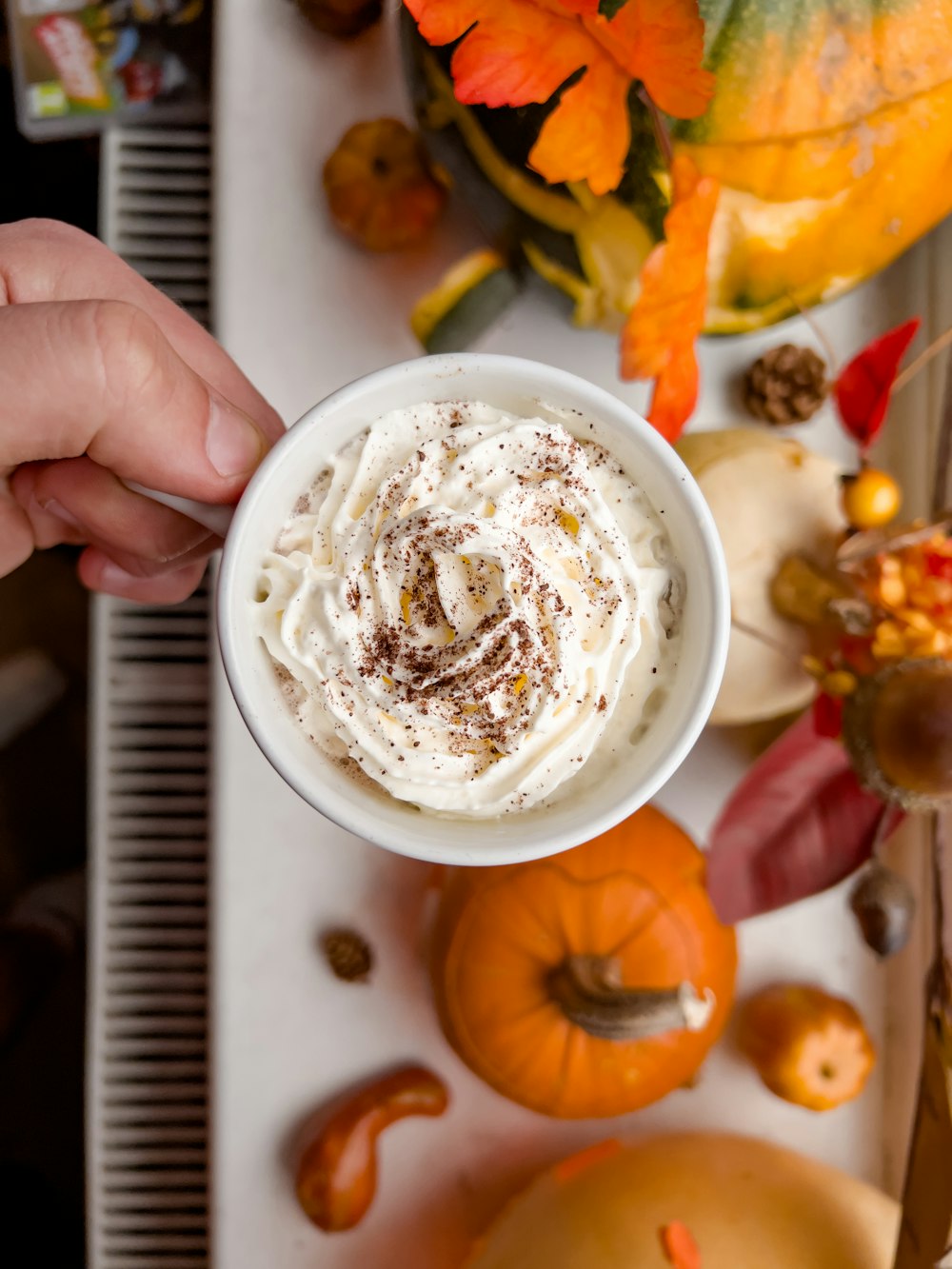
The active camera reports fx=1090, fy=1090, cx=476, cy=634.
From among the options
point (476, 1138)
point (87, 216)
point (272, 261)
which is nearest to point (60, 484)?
point (272, 261)

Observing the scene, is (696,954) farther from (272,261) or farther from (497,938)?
(272,261)

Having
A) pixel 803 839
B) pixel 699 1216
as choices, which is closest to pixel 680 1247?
pixel 699 1216

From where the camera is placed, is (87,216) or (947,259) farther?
(87,216)

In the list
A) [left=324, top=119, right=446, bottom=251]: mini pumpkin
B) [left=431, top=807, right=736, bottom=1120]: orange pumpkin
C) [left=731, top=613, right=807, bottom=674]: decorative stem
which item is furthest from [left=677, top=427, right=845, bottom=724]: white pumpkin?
[left=324, top=119, right=446, bottom=251]: mini pumpkin

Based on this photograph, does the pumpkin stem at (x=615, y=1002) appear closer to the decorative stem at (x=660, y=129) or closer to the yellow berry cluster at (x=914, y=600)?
the yellow berry cluster at (x=914, y=600)

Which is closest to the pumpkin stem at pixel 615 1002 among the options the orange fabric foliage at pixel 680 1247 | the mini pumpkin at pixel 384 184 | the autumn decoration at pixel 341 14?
the orange fabric foliage at pixel 680 1247

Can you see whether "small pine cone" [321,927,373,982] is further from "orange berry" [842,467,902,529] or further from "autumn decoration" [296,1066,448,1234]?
"orange berry" [842,467,902,529]
